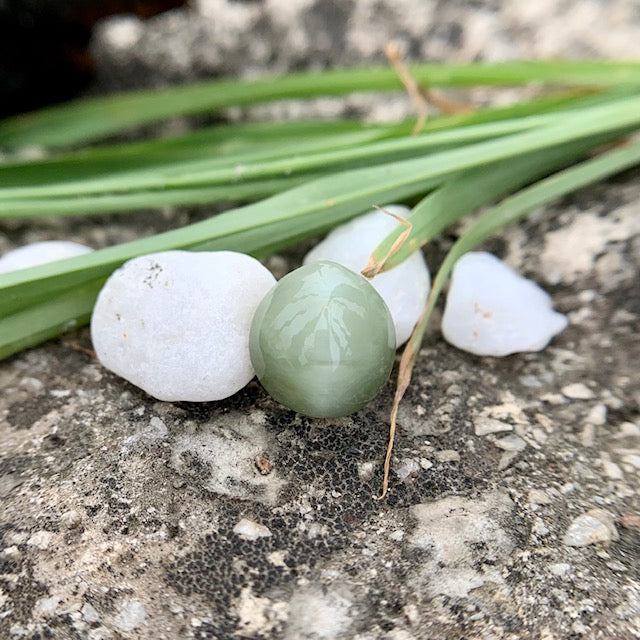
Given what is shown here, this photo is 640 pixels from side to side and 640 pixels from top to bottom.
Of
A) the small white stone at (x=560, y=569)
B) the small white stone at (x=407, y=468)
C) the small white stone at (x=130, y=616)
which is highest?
the small white stone at (x=407, y=468)

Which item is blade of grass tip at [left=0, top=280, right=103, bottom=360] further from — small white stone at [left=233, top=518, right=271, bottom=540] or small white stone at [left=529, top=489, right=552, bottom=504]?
small white stone at [left=529, top=489, right=552, bottom=504]

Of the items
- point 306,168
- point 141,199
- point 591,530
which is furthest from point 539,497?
point 141,199

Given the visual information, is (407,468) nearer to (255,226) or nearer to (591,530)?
(591,530)

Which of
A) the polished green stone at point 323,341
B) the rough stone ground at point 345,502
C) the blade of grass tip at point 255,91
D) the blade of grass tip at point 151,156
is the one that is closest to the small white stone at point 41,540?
the rough stone ground at point 345,502

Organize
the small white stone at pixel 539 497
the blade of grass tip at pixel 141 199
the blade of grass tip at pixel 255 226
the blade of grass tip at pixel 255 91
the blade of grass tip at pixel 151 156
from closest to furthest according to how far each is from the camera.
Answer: the small white stone at pixel 539 497 → the blade of grass tip at pixel 255 226 → the blade of grass tip at pixel 141 199 → the blade of grass tip at pixel 151 156 → the blade of grass tip at pixel 255 91

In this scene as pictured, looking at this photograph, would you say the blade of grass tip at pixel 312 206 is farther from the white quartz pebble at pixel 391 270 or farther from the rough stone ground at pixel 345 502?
the rough stone ground at pixel 345 502
